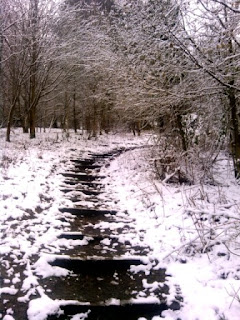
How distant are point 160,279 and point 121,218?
2.00m

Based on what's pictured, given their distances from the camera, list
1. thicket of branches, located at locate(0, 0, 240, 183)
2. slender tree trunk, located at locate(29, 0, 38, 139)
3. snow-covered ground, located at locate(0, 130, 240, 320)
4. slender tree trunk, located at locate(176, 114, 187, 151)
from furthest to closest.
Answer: slender tree trunk, located at locate(29, 0, 38, 139) < slender tree trunk, located at locate(176, 114, 187, 151) < thicket of branches, located at locate(0, 0, 240, 183) < snow-covered ground, located at locate(0, 130, 240, 320)

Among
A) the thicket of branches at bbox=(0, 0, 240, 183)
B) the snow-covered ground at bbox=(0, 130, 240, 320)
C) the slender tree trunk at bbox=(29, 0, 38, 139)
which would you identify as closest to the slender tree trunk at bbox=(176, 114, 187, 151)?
the thicket of branches at bbox=(0, 0, 240, 183)

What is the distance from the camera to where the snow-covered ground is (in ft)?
9.89

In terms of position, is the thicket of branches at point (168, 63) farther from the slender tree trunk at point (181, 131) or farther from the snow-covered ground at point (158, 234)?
the snow-covered ground at point (158, 234)

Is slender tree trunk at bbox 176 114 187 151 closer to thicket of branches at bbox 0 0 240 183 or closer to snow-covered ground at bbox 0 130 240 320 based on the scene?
thicket of branches at bbox 0 0 240 183

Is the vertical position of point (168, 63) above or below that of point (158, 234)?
above

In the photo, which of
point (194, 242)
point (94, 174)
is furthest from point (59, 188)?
point (194, 242)

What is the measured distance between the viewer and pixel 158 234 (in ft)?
15.4

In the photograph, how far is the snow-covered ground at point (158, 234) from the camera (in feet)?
9.89

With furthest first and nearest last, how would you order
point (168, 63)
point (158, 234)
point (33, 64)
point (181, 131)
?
point (33, 64), point (181, 131), point (168, 63), point (158, 234)

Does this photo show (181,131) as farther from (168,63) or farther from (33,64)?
(33,64)

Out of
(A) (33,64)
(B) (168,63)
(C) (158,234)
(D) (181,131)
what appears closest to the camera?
(C) (158,234)

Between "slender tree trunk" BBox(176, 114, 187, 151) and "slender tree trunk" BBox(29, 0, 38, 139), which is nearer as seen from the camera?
"slender tree trunk" BBox(176, 114, 187, 151)

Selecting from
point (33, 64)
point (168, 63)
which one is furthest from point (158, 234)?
point (33, 64)
